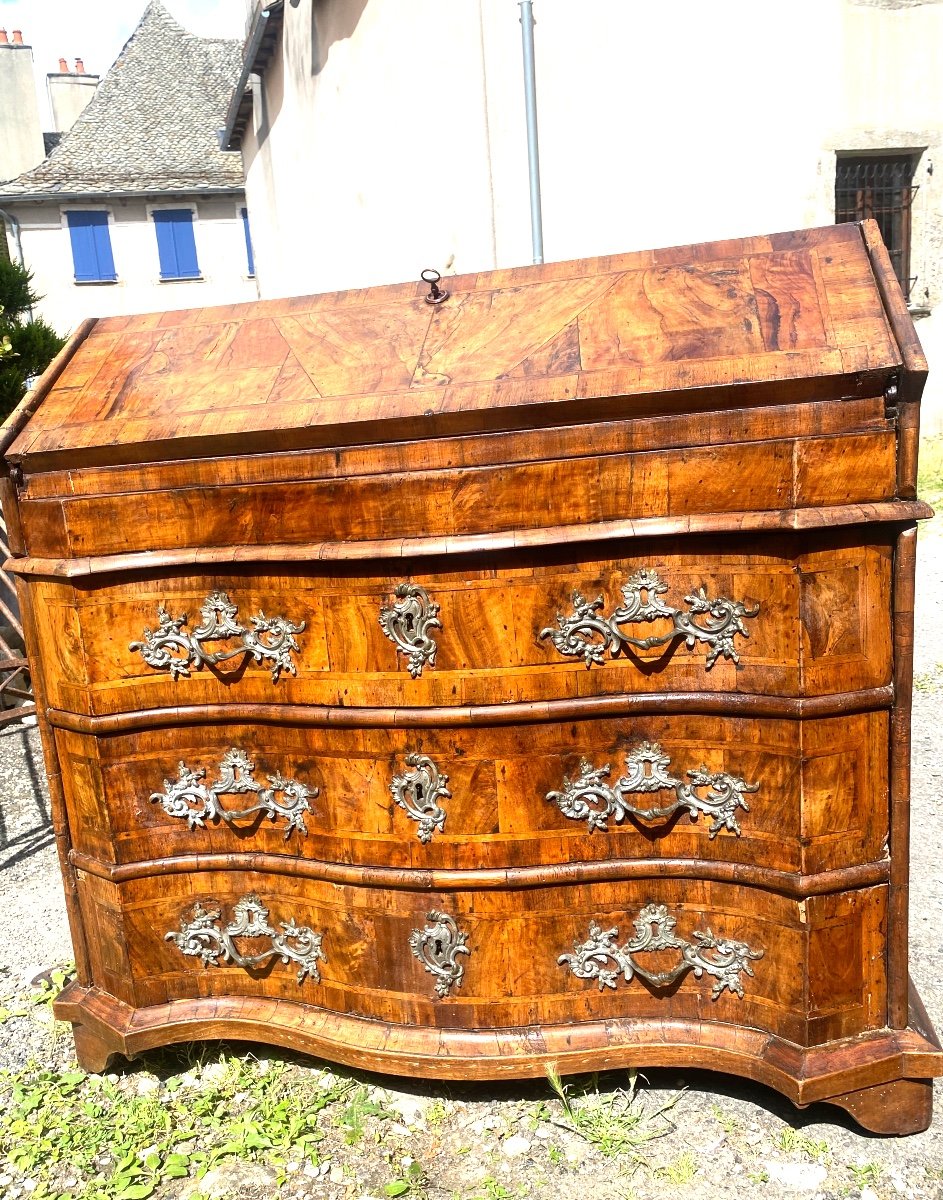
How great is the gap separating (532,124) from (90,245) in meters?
15.7

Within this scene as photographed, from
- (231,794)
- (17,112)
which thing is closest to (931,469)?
(231,794)

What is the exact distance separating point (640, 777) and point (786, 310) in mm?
1041

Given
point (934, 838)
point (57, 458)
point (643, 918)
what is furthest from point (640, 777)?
point (934, 838)

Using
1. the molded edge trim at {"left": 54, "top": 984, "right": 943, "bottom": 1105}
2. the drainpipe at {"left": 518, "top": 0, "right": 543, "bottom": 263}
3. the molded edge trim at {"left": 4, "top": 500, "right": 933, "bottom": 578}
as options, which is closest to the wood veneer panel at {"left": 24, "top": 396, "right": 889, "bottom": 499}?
the molded edge trim at {"left": 4, "top": 500, "right": 933, "bottom": 578}

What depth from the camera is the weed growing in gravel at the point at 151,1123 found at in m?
2.30

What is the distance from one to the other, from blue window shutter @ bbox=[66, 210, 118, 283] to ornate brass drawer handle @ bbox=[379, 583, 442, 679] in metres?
19.5

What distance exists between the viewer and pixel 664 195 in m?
6.38

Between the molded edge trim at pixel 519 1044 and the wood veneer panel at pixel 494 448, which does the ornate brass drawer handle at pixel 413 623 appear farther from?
the molded edge trim at pixel 519 1044

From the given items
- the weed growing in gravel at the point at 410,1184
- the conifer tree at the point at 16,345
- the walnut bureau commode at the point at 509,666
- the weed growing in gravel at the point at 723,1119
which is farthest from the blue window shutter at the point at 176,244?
the weed growing in gravel at the point at 723,1119

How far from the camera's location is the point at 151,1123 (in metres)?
2.44

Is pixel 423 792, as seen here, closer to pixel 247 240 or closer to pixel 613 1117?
pixel 613 1117

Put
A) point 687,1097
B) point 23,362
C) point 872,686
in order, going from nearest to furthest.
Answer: point 872,686 → point 687,1097 → point 23,362

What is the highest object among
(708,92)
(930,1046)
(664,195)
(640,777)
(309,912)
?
(708,92)

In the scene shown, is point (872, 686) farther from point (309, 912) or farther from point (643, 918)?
point (309, 912)
